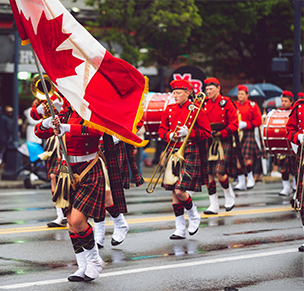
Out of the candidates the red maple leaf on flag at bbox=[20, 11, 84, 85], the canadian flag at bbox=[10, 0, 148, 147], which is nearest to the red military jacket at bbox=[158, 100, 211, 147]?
the canadian flag at bbox=[10, 0, 148, 147]

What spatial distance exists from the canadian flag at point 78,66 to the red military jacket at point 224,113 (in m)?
4.45

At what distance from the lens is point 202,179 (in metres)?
8.91

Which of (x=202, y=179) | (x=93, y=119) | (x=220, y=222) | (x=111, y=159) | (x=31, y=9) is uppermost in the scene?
(x=31, y=9)

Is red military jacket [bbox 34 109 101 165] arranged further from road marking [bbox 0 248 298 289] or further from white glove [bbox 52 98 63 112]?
white glove [bbox 52 98 63 112]

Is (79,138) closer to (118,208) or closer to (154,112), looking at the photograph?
(118,208)

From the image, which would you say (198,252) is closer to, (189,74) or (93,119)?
(93,119)

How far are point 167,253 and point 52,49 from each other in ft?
9.29

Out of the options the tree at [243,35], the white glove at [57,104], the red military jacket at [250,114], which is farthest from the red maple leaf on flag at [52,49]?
the tree at [243,35]

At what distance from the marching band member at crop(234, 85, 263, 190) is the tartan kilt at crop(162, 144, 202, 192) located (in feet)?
16.8

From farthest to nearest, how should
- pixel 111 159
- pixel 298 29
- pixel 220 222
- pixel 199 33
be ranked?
pixel 199 33, pixel 298 29, pixel 220 222, pixel 111 159

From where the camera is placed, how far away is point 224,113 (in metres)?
10.4

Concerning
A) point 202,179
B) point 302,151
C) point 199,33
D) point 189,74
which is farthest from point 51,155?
point 199,33

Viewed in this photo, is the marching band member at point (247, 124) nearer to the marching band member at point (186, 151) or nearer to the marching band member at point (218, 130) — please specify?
the marching band member at point (218, 130)

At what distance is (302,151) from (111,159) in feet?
7.61
